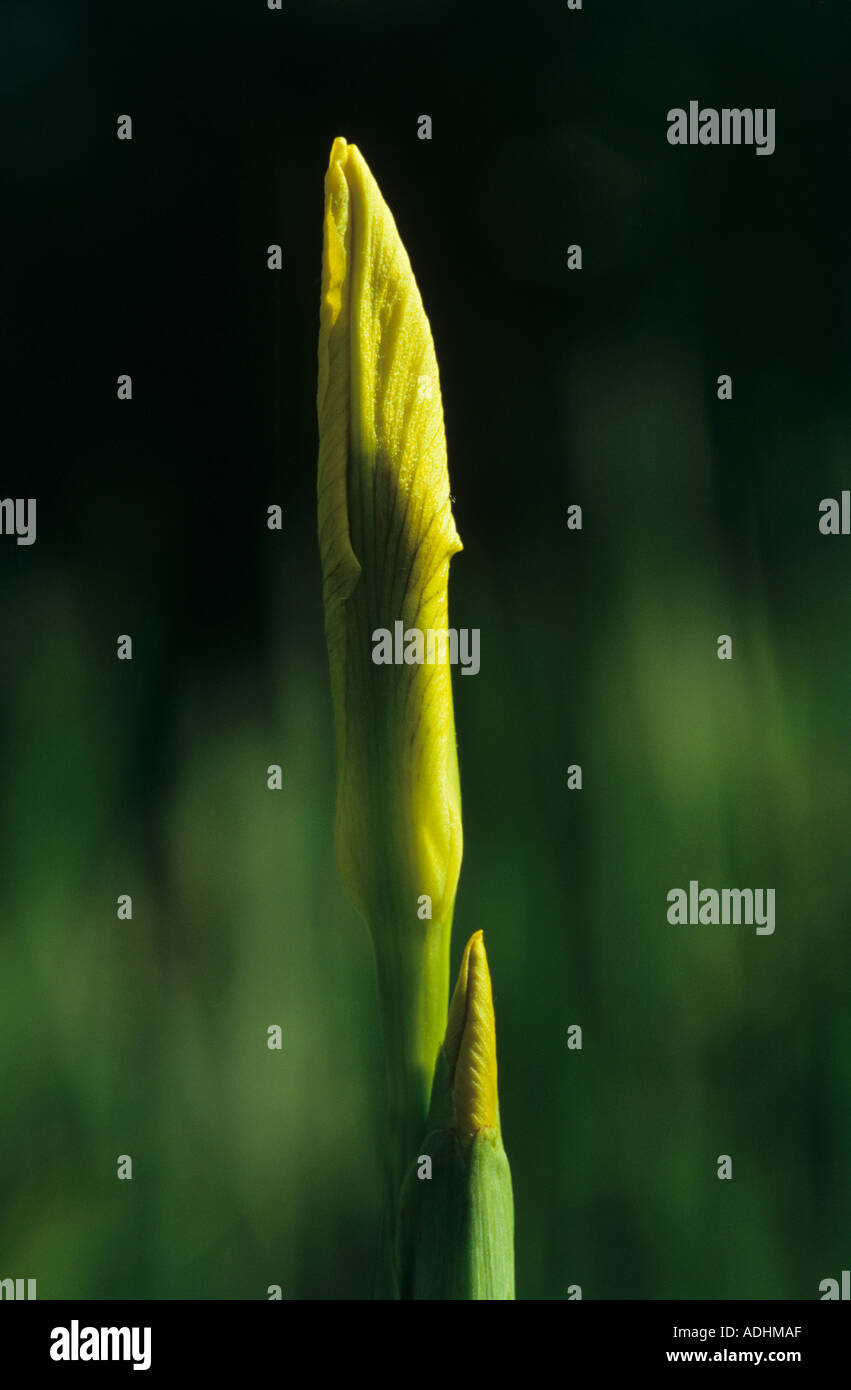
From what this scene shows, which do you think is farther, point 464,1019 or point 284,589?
point 284,589

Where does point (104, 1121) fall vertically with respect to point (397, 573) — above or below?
below

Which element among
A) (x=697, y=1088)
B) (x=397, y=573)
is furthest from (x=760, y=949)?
(x=397, y=573)

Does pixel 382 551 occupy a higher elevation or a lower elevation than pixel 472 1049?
higher

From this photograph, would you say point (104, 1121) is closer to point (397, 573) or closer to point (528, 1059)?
point (528, 1059)

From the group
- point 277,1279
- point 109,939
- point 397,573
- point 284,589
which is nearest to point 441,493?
point 397,573

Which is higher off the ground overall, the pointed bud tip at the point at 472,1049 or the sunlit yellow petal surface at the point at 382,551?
the sunlit yellow petal surface at the point at 382,551

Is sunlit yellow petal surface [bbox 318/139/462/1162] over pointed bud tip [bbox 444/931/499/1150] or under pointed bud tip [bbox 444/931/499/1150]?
over

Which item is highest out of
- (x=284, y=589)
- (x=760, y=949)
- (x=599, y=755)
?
(x=284, y=589)
